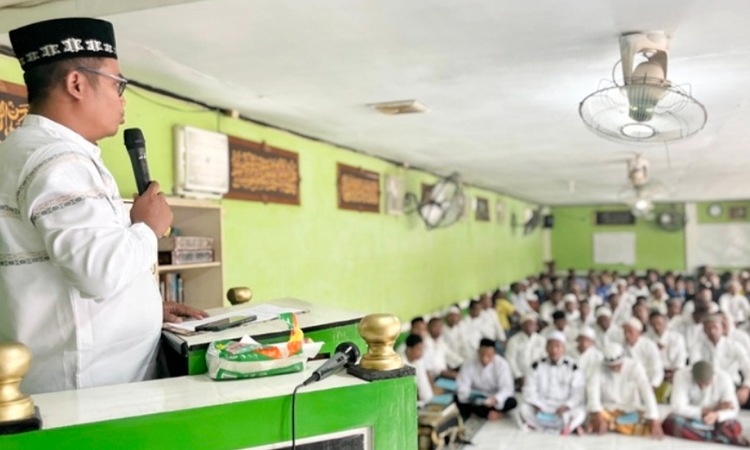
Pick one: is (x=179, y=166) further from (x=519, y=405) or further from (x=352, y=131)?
(x=519, y=405)

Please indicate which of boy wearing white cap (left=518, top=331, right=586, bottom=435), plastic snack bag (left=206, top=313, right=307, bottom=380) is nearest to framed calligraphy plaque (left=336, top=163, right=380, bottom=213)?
boy wearing white cap (left=518, top=331, right=586, bottom=435)

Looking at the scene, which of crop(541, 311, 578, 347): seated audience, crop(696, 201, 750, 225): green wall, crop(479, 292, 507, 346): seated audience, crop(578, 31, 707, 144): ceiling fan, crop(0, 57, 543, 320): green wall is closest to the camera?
crop(578, 31, 707, 144): ceiling fan

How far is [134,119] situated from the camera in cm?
332

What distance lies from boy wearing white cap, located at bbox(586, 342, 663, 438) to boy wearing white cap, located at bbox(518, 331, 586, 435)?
0.47 feet

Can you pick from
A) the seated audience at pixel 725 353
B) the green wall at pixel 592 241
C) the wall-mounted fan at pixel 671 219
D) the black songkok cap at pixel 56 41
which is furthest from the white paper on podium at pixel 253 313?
the green wall at pixel 592 241

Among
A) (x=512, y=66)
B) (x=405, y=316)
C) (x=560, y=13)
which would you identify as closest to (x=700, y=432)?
(x=405, y=316)

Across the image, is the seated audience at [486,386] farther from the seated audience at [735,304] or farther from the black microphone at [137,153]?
the black microphone at [137,153]

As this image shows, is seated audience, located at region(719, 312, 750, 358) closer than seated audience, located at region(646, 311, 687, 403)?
Yes

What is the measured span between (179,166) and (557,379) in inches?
189

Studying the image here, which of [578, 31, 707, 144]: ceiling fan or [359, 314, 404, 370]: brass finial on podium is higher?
[578, 31, 707, 144]: ceiling fan

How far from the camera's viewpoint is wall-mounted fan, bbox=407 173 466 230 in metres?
7.82

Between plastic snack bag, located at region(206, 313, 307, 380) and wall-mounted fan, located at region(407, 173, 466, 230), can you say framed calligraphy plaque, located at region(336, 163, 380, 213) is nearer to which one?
wall-mounted fan, located at region(407, 173, 466, 230)

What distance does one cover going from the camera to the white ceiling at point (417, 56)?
228cm

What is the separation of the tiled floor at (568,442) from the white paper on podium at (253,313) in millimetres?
4246
